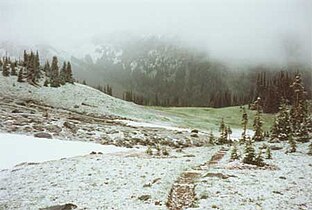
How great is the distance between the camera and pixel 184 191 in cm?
2223

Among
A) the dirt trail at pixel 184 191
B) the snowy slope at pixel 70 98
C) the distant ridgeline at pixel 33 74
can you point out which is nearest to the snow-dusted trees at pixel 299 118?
the dirt trail at pixel 184 191

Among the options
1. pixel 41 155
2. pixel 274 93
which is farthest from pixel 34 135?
pixel 274 93

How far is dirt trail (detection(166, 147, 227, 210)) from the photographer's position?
65.2 ft

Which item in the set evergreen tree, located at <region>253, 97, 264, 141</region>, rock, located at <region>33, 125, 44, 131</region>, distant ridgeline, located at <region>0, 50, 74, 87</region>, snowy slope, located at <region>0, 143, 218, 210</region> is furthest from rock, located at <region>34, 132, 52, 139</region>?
distant ridgeline, located at <region>0, 50, 74, 87</region>

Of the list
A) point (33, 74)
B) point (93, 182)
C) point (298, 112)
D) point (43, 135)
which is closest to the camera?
point (93, 182)

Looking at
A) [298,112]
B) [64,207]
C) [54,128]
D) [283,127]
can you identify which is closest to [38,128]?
[54,128]

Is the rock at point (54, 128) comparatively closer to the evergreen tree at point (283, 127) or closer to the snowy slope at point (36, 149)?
the snowy slope at point (36, 149)

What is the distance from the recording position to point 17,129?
40.7m

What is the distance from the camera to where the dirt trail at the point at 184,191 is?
19.9 metres

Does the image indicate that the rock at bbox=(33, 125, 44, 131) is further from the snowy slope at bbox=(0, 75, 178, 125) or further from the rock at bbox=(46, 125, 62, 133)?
the snowy slope at bbox=(0, 75, 178, 125)

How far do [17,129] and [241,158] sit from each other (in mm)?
24918

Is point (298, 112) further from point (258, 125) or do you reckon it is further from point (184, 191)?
point (184, 191)

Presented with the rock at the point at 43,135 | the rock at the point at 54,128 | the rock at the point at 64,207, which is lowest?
Answer: the rock at the point at 64,207

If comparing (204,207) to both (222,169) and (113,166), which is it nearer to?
(222,169)
